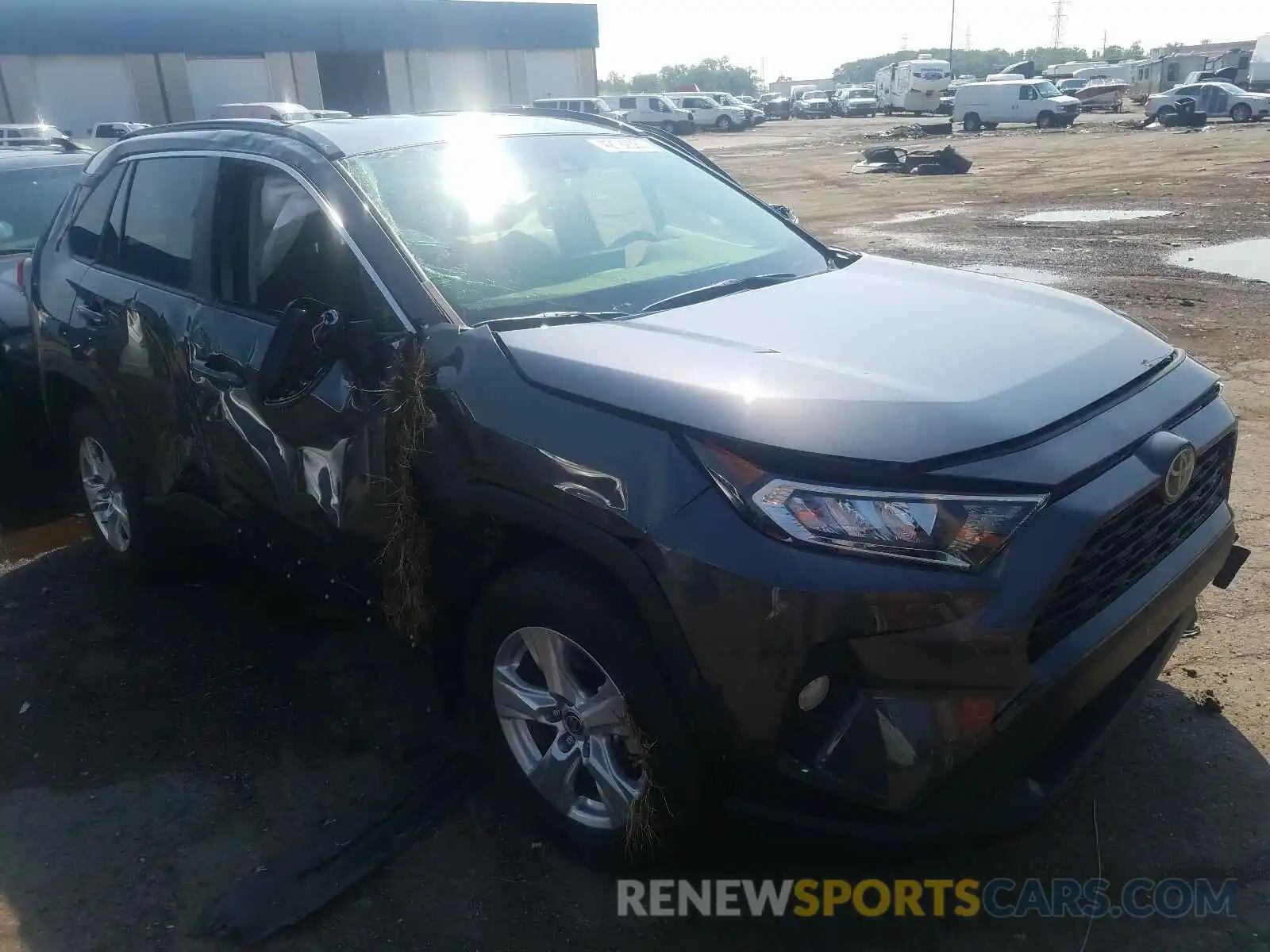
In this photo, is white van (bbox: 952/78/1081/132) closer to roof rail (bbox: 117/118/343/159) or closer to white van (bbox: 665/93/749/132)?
white van (bbox: 665/93/749/132)

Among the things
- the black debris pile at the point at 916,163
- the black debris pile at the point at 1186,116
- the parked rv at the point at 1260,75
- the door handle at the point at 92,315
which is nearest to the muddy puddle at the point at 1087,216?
the black debris pile at the point at 916,163

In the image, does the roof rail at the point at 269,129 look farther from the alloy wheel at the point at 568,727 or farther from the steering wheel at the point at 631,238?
the alloy wheel at the point at 568,727

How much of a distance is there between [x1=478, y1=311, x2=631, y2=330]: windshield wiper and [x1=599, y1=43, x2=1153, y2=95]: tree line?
109615 mm

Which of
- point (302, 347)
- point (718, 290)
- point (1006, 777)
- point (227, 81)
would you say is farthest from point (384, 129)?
point (227, 81)

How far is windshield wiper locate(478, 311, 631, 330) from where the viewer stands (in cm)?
283

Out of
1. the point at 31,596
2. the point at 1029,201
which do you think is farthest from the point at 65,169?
the point at 1029,201

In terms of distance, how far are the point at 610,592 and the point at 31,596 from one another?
3357mm

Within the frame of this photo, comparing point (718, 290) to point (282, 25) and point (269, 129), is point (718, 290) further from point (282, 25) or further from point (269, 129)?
point (282, 25)

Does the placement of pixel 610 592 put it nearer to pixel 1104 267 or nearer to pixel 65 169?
pixel 65 169

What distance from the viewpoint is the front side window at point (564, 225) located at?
3.10m

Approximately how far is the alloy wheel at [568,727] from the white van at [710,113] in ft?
169

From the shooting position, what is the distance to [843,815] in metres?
2.27

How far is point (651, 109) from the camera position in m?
47.2

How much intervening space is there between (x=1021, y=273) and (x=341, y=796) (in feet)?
30.0
